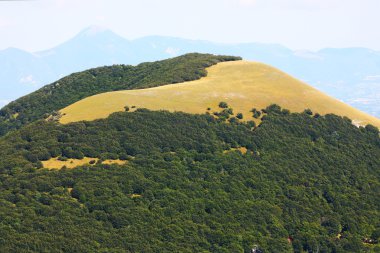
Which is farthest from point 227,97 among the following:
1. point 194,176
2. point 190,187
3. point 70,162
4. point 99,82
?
point 99,82

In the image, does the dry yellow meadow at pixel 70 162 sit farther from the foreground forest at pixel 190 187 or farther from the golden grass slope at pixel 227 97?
the golden grass slope at pixel 227 97

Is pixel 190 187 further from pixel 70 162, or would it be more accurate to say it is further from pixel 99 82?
pixel 99 82

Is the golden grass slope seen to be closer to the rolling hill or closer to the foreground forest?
the rolling hill

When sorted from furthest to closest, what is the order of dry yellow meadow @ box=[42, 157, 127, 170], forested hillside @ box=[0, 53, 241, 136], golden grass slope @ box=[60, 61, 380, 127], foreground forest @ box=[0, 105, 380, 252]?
forested hillside @ box=[0, 53, 241, 136] → golden grass slope @ box=[60, 61, 380, 127] → dry yellow meadow @ box=[42, 157, 127, 170] → foreground forest @ box=[0, 105, 380, 252]

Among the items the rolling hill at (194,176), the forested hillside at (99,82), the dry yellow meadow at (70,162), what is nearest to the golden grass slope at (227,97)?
the rolling hill at (194,176)

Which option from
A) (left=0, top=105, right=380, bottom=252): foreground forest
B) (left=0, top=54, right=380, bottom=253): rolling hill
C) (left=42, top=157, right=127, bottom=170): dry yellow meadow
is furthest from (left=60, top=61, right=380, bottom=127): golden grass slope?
(left=42, top=157, right=127, bottom=170): dry yellow meadow

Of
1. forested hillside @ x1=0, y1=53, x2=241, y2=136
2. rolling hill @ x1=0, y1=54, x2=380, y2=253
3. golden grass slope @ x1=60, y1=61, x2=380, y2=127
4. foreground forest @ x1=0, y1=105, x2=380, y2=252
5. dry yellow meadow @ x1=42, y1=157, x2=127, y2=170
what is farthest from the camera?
forested hillside @ x1=0, y1=53, x2=241, y2=136
